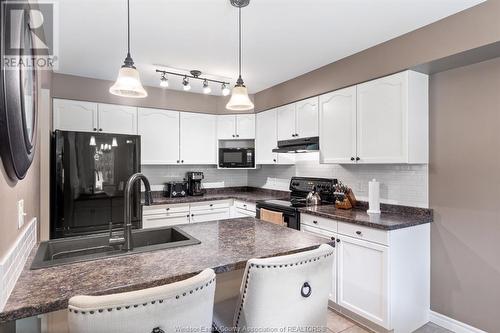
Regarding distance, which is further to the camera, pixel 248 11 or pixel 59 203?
pixel 59 203

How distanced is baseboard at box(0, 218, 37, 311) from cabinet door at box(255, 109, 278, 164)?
9.76ft

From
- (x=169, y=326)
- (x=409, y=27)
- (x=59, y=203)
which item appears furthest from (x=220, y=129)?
(x=169, y=326)

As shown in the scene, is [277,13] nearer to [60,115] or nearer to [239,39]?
[239,39]

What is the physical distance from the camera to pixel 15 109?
101 cm

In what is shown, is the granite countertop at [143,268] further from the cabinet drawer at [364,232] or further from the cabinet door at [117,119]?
the cabinet door at [117,119]

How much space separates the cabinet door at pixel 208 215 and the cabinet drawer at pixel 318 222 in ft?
4.89

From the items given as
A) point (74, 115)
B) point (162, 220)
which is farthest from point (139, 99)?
point (162, 220)

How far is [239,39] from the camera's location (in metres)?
2.45

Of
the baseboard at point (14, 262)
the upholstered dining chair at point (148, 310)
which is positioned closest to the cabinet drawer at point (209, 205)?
the baseboard at point (14, 262)

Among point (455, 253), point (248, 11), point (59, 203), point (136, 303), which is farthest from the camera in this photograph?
point (59, 203)

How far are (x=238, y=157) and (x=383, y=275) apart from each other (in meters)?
2.60

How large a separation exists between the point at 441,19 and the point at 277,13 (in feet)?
4.09

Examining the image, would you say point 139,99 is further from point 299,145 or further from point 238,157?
point 299,145

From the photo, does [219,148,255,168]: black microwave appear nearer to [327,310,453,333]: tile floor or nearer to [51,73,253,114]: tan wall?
[51,73,253,114]: tan wall
